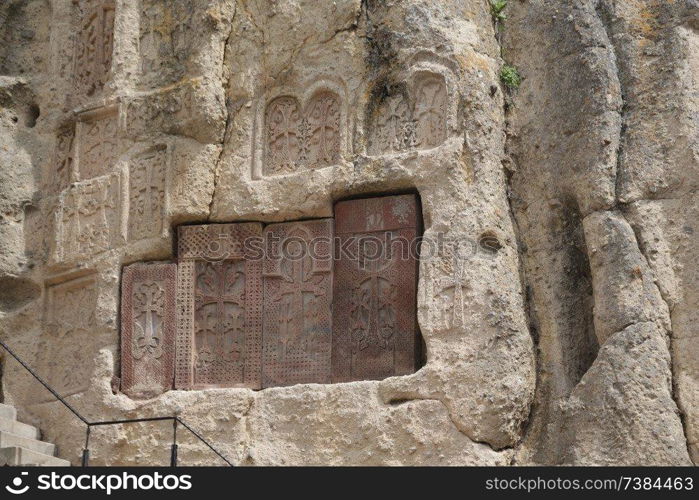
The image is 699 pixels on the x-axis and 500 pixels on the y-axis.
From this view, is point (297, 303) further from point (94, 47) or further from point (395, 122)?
point (94, 47)

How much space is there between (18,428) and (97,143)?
8.81 feet

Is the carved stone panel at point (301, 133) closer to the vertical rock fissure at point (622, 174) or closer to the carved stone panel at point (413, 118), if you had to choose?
the carved stone panel at point (413, 118)

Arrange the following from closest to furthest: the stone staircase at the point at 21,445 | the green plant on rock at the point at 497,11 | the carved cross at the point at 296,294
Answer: the stone staircase at the point at 21,445
the carved cross at the point at 296,294
the green plant on rock at the point at 497,11

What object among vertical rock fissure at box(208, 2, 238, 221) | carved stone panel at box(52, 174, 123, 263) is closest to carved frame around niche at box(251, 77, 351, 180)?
vertical rock fissure at box(208, 2, 238, 221)

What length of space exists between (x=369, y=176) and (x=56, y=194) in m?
3.17

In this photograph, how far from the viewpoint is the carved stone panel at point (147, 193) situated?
41.6 feet

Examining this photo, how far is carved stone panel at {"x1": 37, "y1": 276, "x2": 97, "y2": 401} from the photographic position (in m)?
12.8

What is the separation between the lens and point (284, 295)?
12398 millimetres

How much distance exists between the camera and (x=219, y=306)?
1252 centimetres

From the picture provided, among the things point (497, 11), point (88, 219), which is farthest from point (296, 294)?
point (497, 11)

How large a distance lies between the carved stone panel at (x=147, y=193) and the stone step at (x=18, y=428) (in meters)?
1.85

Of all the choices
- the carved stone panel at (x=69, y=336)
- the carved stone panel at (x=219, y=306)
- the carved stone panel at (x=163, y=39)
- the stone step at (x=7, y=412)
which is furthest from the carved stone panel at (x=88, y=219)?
the stone step at (x=7, y=412)

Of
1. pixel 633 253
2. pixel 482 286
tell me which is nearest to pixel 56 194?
pixel 482 286

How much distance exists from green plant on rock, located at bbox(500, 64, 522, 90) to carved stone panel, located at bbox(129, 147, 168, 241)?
3020 mm
